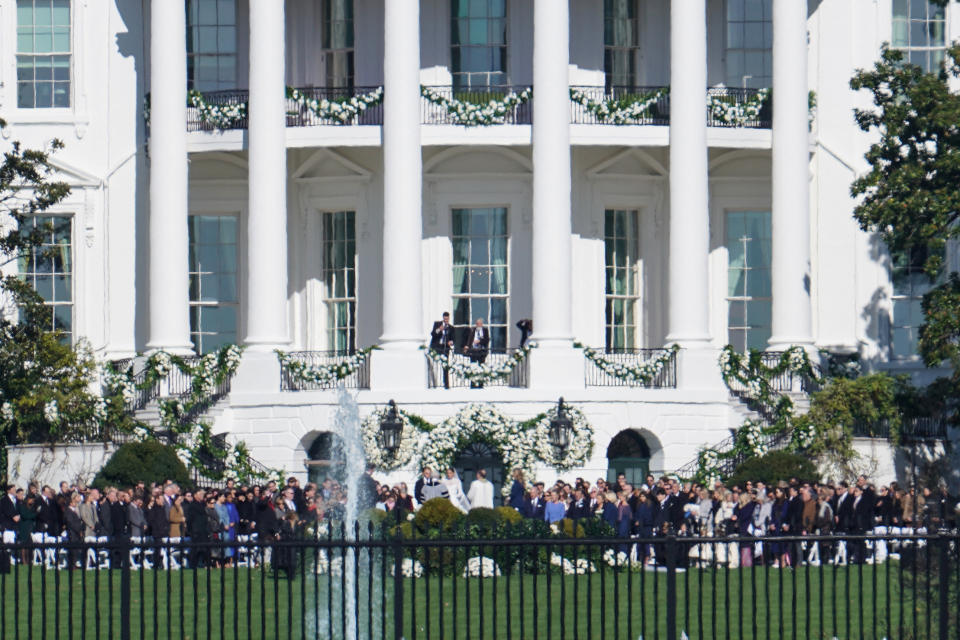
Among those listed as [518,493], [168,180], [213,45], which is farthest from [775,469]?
[213,45]

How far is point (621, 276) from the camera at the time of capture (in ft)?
156

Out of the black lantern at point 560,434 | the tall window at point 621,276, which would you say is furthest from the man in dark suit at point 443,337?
the tall window at point 621,276

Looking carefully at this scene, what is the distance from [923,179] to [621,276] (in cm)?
992

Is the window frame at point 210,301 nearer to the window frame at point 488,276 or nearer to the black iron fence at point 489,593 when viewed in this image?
the window frame at point 488,276

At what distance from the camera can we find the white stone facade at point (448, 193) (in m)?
42.8

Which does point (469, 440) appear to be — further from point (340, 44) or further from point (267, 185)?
point (340, 44)

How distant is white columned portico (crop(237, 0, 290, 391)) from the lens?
43594mm

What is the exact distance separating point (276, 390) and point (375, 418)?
2.45 meters

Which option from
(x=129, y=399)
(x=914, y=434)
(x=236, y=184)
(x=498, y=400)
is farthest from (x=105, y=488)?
(x=914, y=434)

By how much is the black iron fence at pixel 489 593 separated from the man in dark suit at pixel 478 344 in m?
12.0

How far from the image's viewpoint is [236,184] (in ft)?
156

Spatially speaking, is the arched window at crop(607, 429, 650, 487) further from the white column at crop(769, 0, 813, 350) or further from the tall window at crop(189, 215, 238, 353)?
the tall window at crop(189, 215, 238, 353)

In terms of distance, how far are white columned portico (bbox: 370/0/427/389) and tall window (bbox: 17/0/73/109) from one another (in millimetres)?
7393

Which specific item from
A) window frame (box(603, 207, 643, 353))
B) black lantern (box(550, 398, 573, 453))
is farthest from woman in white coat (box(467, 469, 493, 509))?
window frame (box(603, 207, 643, 353))
